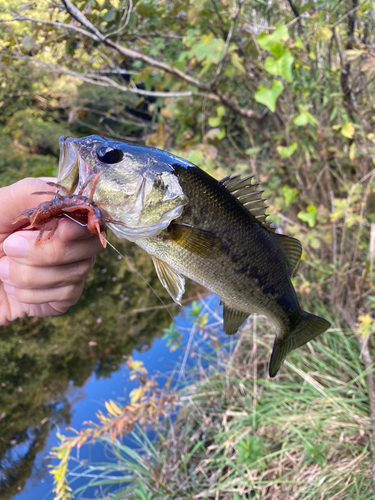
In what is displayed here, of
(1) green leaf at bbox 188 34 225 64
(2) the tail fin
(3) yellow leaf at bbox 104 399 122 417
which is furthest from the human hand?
(1) green leaf at bbox 188 34 225 64

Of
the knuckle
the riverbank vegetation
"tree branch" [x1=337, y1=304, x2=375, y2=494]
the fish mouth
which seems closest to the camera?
the fish mouth

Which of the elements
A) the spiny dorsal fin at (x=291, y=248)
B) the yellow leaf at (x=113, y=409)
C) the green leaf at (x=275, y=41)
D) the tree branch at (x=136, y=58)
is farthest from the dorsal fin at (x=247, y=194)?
the yellow leaf at (x=113, y=409)

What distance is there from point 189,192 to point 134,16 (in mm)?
2211

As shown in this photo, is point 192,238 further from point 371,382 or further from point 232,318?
point 371,382

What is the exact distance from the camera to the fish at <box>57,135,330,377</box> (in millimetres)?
1096

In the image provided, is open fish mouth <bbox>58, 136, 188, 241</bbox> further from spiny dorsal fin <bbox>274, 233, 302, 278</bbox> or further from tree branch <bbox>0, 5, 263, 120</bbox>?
tree branch <bbox>0, 5, 263, 120</bbox>

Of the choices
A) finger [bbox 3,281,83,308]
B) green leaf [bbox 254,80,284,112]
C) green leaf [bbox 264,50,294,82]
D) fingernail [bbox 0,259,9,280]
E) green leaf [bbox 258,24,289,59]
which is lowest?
finger [bbox 3,281,83,308]

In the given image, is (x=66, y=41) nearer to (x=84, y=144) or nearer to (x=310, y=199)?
(x=84, y=144)

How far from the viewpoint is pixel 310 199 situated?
3.53 metres

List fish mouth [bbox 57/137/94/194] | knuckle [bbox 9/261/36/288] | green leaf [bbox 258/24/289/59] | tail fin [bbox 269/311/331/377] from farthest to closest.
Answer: green leaf [bbox 258/24/289/59] → tail fin [bbox 269/311/331/377] → knuckle [bbox 9/261/36/288] → fish mouth [bbox 57/137/94/194]

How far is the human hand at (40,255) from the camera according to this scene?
1.23m

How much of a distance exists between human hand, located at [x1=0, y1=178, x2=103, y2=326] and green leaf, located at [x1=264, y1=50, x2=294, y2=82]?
5.85 ft

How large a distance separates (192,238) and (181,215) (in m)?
0.09

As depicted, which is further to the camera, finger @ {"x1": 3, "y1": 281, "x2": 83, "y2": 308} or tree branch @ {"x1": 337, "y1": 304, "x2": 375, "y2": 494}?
tree branch @ {"x1": 337, "y1": 304, "x2": 375, "y2": 494}
